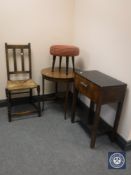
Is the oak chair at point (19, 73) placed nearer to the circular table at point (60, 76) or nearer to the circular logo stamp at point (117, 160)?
the circular table at point (60, 76)

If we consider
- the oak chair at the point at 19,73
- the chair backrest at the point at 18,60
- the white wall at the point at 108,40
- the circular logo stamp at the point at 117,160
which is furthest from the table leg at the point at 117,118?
the chair backrest at the point at 18,60

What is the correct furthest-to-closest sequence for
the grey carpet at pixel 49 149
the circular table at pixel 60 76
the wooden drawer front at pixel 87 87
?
the circular table at pixel 60 76 < the wooden drawer front at pixel 87 87 < the grey carpet at pixel 49 149

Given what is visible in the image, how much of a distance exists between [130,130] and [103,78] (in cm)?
64

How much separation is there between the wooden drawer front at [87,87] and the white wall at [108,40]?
1.17ft

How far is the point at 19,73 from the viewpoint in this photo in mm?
2777

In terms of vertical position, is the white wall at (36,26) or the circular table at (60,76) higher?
the white wall at (36,26)

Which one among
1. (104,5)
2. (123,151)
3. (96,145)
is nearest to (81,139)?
(96,145)

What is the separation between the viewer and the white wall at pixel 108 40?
1.88 m

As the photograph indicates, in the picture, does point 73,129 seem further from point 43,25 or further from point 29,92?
point 43,25

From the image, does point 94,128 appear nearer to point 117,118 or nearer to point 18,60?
point 117,118

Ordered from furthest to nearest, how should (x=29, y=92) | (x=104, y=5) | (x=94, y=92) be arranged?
(x=29, y=92) < (x=104, y=5) < (x=94, y=92)

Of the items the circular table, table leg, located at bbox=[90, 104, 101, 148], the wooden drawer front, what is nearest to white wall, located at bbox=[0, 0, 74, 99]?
the circular table

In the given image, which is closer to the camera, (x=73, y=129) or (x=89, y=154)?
(x=89, y=154)

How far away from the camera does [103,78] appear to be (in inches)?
79.7
